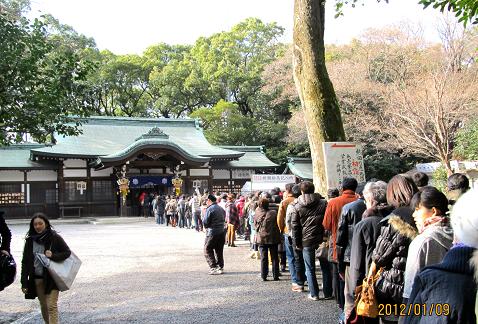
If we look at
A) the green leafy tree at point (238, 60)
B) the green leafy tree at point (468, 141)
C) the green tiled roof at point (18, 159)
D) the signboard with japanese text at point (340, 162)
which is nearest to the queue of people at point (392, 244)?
the signboard with japanese text at point (340, 162)

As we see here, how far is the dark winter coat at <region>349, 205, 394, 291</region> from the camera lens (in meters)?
3.83

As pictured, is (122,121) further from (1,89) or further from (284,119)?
(1,89)

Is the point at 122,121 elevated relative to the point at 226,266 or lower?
elevated

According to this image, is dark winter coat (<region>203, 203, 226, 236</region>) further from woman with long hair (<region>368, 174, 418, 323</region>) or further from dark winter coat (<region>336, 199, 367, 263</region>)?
woman with long hair (<region>368, 174, 418, 323</region>)

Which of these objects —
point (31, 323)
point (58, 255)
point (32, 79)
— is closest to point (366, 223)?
point (58, 255)

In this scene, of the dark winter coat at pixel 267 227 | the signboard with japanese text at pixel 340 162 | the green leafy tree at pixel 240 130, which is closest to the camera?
the signboard with japanese text at pixel 340 162

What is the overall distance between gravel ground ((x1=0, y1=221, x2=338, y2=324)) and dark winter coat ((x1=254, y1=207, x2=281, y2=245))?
68cm

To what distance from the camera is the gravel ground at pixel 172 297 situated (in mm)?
5699

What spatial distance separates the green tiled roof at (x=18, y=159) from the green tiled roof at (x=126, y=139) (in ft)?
3.06

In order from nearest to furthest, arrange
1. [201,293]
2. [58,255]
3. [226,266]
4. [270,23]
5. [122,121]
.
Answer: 1. [58,255]
2. [201,293]
3. [226,266]
4. [122,121]
5. [270,23]

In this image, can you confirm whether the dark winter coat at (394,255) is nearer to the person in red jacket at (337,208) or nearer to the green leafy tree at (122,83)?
the person in red jacket at (337,208)

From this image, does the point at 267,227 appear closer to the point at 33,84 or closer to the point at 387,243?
the point at 33,84

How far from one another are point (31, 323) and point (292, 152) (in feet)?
94.2

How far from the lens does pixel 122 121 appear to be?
31766mm
